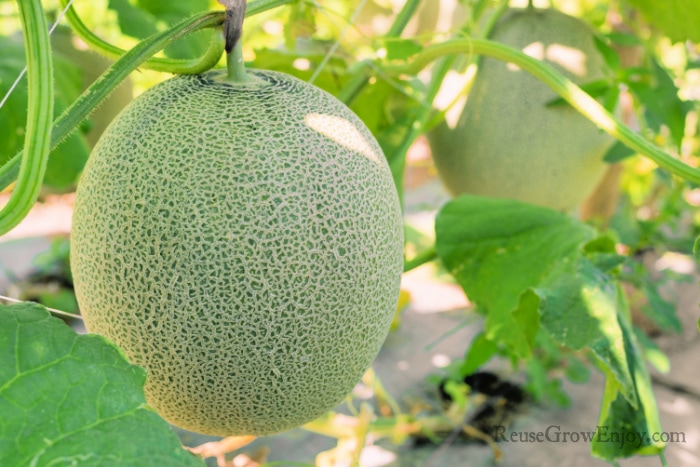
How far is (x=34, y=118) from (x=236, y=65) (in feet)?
0.84

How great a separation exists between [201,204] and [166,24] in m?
0.99

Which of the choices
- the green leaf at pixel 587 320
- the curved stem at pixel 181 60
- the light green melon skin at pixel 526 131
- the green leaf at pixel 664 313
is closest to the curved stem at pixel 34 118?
the curved stem at pixel 181 60

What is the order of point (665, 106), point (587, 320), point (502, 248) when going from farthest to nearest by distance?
point (665, 106) → point (502, 248) → point (587, 320)

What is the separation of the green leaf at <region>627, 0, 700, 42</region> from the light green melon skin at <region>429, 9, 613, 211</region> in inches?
4.9

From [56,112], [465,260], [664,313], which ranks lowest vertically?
[664,313]

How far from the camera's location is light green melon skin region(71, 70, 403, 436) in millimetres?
778

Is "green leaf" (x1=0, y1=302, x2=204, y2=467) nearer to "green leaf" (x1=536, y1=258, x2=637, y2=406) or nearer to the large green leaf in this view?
"green leaf" (x1=536, y1=258, x2=637, y2=406)

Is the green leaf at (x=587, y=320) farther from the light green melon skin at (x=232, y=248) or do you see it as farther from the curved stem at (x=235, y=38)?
the curved stem at (x=235, y=38)

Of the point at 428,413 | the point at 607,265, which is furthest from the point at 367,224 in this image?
the point at 428,413

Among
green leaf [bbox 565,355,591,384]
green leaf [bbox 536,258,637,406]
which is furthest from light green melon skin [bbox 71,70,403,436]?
green leaf [bbox 565,355,591,384]

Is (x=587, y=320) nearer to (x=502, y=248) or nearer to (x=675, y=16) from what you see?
(x=502, y=248)

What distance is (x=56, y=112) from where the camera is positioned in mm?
1564

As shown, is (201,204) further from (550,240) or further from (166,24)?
(166,24)

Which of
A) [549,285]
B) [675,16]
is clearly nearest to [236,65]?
[549,285]
